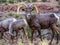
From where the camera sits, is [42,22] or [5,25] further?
[5,25]

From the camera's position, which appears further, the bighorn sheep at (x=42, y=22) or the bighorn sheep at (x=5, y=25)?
the bighorn sheep at (x=5, y=25)

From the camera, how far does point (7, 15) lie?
54.5 ft

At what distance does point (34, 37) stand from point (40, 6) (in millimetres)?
4796

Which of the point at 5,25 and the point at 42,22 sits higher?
the point at 42,22

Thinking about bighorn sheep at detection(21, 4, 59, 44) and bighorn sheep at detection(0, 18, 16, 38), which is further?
bighorn sheep at detection(0, 18, 16, 38)

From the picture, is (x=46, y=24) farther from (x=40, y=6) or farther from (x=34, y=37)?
(x=40, y=6)

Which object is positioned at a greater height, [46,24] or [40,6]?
[46,24]

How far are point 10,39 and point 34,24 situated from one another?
1252mm

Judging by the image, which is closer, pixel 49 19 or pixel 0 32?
pixel 49 19

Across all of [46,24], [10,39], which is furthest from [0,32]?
[46,24]

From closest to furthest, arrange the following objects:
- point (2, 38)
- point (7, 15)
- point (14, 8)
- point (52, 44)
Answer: point (52, 44) < point (2, 38) < point (7, 15) < point (14, 8)

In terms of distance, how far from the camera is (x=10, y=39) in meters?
13.0

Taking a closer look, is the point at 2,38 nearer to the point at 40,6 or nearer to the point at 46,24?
the point at 46,24

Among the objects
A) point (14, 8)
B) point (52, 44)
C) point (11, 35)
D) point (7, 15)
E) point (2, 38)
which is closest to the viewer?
point (11, 35)
